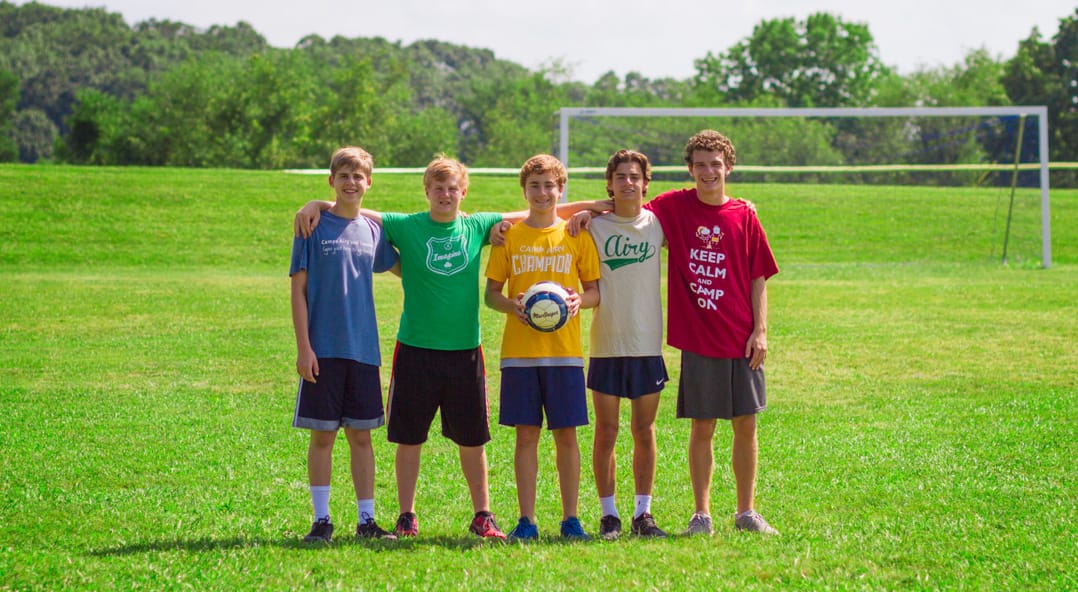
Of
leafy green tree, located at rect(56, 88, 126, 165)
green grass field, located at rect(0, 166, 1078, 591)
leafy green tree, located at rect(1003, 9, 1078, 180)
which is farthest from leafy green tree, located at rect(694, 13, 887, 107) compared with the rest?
green grass field, located at rect(0, 166, 1078, 591)

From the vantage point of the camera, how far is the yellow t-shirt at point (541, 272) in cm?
538

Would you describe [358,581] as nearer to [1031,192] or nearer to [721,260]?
[721,260]

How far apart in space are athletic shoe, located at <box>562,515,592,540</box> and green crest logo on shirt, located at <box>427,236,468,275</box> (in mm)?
1294

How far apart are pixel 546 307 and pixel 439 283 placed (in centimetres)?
59

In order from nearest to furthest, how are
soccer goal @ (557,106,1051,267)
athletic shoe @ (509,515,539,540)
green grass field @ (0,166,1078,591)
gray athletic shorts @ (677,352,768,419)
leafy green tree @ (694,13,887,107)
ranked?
green grass field @ (0,166,1078,591) < athletic shoe @ (509,515,539,540) < gray athletic shorts @ (677,352,768,419) < soccer goal @ (557,106,1051,267) < leafy green tree @ (694,13,887,107)

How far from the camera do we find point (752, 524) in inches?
218

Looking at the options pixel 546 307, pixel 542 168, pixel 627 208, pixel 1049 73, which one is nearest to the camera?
pixel 546 307

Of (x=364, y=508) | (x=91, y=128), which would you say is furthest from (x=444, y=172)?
(x=91, y=128)

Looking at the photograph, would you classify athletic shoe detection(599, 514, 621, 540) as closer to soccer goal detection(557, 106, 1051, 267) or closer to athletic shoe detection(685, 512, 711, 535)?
athletic shoe detection(685, 512, 711, 535)

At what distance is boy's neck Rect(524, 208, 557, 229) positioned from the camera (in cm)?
546

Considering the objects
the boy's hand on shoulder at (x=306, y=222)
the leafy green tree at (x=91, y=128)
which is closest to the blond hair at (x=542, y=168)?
the boy's hand on shoulder at (x=306, y=222)

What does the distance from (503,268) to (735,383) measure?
125 centimetres

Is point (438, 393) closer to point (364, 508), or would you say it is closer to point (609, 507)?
point (364, 508)

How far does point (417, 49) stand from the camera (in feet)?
489
